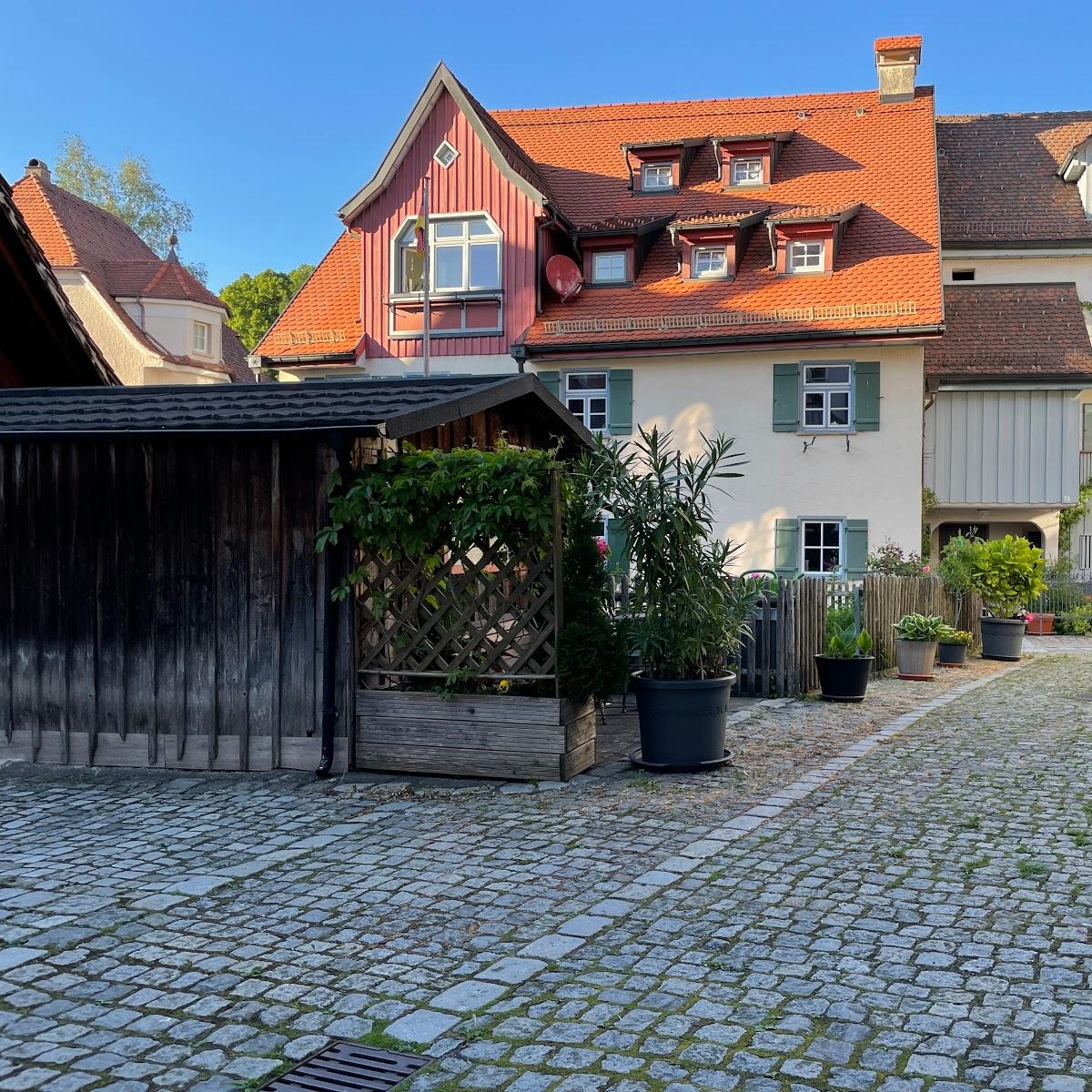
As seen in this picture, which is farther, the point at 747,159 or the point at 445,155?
the point at 747,159

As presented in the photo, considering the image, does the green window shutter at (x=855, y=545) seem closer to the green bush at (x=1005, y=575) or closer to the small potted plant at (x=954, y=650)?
the green bush at (x=1005, y=575)

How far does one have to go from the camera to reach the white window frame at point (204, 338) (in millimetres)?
39562

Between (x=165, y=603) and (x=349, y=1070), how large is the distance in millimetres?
5809

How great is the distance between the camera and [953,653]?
1856 cm

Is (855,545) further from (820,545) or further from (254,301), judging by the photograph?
(254,301)

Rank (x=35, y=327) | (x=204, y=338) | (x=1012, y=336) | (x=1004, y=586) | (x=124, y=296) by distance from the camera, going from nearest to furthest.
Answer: (x=35, y=327), (x=1004, y=586), (x=1012, y=336), (x=124, y=296), (x=204, y=338)

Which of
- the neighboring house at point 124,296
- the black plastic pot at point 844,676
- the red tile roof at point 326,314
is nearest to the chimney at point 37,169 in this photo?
the neighboring house at point 124,296

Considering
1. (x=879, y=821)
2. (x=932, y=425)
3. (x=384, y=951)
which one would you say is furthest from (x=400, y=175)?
(x=384, y=951)

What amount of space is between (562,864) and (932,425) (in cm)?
2281

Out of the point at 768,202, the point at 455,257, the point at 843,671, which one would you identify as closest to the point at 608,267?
the point at 455,257

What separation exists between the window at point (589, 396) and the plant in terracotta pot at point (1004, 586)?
7998mm

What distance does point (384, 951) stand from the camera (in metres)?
5.39

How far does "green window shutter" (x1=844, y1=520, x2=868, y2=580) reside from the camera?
77.5 feet

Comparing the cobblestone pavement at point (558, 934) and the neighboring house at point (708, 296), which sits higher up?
the neighboring house at point (708, 296)
